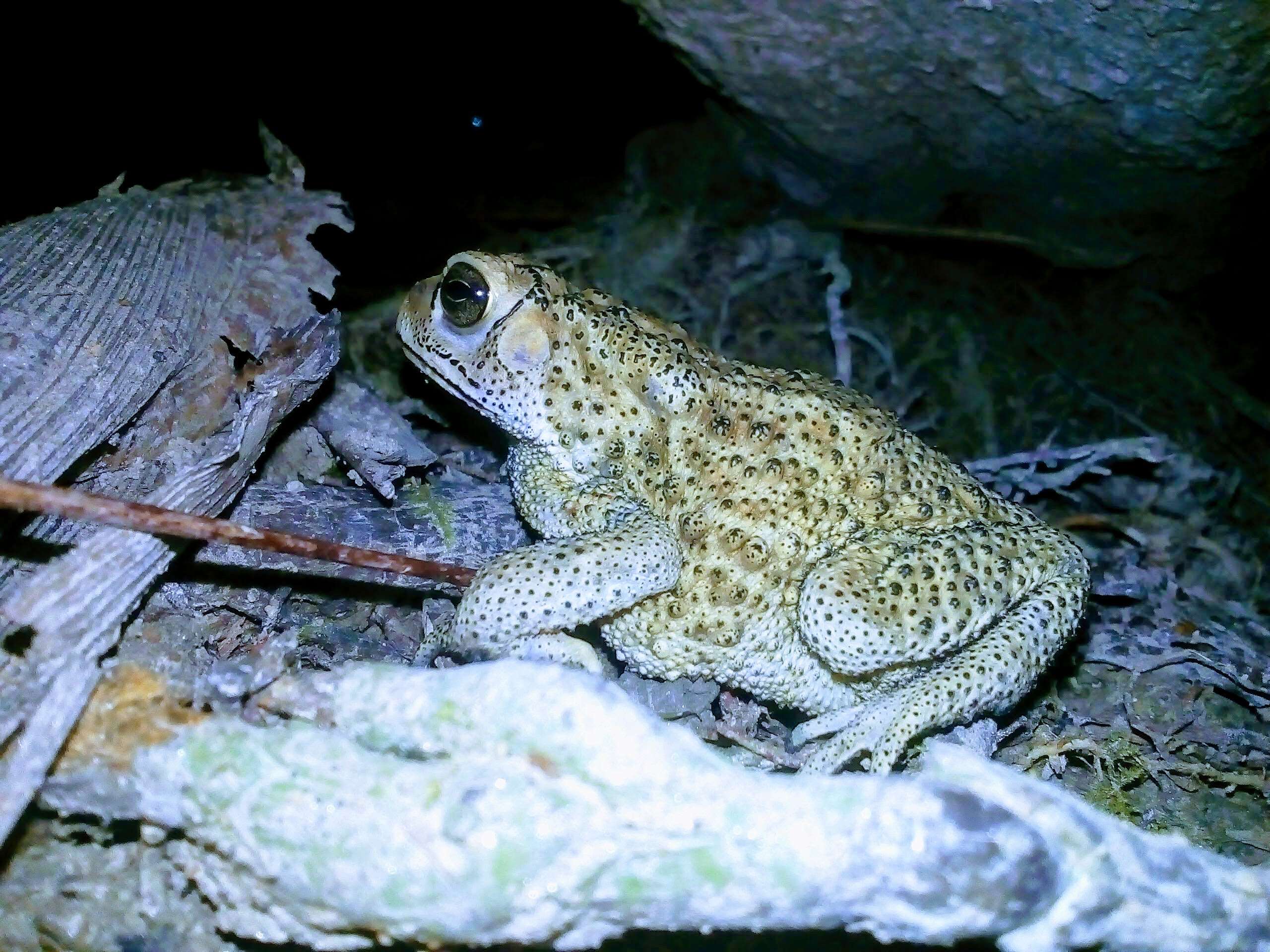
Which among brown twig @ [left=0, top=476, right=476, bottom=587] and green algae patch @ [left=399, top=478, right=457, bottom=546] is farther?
green algae patch @ [left=399, top=478, right=457, bottom=546]

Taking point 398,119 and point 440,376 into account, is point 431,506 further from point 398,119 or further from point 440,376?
point 398,119

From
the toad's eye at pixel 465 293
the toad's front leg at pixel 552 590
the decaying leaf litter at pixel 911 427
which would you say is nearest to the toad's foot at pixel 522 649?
the toad's front leg at pixel 552 590

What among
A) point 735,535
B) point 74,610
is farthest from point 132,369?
point 735,535

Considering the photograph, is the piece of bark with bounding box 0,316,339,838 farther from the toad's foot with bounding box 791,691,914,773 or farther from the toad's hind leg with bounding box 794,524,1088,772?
the toad's foot with bounding box 791,691,914,773

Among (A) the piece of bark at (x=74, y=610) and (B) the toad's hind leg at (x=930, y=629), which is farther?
(B) the toad's hind leg at (x=930, y=629)

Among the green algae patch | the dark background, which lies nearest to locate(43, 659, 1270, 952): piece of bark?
the green algae patch

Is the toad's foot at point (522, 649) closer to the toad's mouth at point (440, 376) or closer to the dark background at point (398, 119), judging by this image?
the toad's mouth at point (440, 376)

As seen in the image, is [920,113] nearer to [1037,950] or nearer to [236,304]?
[236,304]
